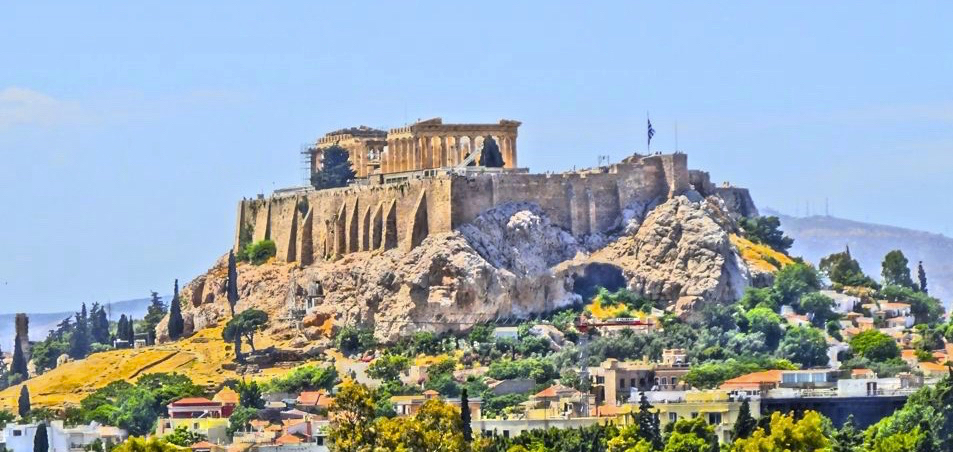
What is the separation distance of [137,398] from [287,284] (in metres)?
15.0

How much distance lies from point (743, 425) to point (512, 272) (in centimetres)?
2886

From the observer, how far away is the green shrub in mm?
144875

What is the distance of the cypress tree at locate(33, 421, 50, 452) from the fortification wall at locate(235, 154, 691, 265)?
25250 mm

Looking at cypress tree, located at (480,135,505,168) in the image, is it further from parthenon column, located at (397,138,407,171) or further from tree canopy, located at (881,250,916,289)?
tree canopy, located at (881,250,916,289)

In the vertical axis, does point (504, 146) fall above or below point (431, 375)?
above

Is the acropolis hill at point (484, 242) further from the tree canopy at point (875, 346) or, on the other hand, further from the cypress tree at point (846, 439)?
the cypress tree at point (846, 439)

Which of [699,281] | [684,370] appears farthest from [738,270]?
[684,370]

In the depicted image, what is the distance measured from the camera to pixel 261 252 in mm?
145000

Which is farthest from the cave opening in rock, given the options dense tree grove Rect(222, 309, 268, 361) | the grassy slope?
the grassy slope

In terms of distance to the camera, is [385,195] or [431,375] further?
[385,195]

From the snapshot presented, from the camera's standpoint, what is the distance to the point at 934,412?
342ft

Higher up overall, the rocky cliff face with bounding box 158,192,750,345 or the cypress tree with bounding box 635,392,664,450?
the rocky cliff face with bounding box 158,192,750,345

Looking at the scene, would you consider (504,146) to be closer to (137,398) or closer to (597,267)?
(597,267)

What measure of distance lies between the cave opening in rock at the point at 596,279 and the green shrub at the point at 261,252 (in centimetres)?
1673
